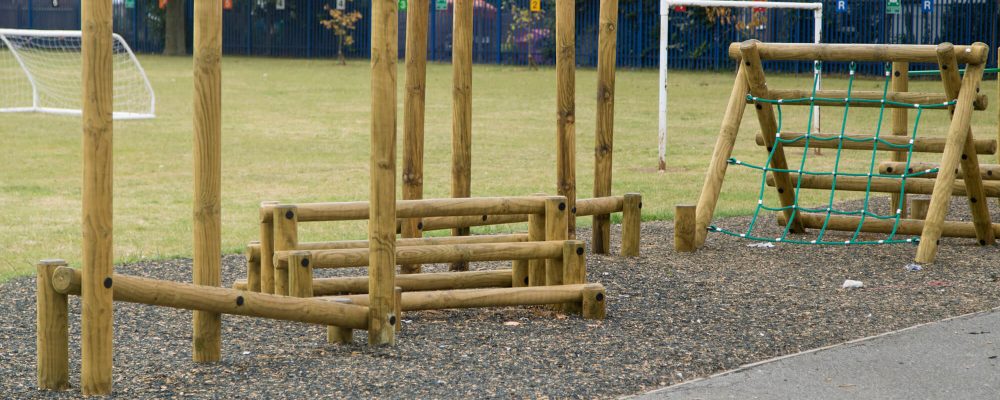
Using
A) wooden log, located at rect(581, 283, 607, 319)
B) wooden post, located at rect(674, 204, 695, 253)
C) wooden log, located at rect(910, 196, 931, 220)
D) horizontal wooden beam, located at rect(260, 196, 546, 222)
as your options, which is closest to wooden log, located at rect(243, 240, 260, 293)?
horizontal wooden beam, located at rect(260, 196, 546, 222)

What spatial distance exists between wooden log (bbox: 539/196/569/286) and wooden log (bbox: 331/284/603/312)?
0.69 feet

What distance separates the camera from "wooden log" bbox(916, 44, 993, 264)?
Answer: 797 cm

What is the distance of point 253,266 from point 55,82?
21.8 m

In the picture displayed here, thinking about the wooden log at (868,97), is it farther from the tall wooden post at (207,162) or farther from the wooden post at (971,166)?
the tall wooden post at (207,162)

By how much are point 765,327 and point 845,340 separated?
0.38 metres

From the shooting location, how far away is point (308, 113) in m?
20.5

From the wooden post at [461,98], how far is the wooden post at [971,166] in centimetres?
300

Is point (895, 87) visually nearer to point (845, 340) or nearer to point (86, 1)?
point (845, 340)

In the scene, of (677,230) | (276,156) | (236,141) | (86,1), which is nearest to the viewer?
(86,1)

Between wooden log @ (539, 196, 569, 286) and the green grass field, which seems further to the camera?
the green grass field

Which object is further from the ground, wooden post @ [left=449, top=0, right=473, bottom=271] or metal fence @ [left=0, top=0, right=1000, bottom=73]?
metal fence @ [left=0, top=0, right=1000, bottom=73]

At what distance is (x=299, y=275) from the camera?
576cm

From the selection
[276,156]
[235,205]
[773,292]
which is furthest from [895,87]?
[276,156]

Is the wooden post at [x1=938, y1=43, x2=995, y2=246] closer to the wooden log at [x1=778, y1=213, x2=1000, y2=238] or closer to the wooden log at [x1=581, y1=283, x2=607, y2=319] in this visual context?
the wooden log at [x1=778, y1=213, x2=1000, y2=238]
